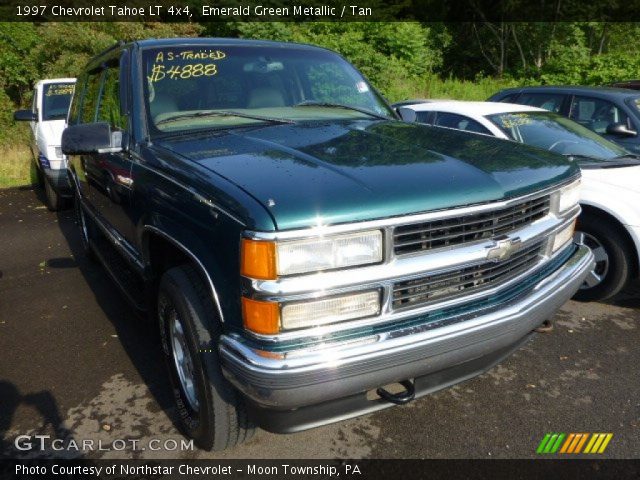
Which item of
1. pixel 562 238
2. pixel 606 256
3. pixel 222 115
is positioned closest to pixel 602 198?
pixel 606 256

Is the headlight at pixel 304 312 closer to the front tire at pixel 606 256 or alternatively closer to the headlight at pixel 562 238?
the headlight at pixel 562 238

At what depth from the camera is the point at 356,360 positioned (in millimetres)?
1976

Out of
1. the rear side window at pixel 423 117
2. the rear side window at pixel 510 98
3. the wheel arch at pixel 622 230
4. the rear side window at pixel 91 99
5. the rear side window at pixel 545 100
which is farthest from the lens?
the rear side window at pixel 510 98

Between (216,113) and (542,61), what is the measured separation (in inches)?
950

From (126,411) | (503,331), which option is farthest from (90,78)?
(503,331)

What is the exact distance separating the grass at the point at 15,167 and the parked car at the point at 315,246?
27.6ft

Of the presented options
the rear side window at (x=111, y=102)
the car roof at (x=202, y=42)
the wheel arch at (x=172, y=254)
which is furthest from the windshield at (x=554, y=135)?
the wheel arch at (x=172, y=254)

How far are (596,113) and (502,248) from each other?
19.1 feet

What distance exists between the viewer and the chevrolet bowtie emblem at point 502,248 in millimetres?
2277

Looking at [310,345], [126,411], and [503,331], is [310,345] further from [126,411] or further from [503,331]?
[126,411]

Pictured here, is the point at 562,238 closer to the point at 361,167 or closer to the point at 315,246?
the point at 361,167

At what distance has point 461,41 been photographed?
26.4 m

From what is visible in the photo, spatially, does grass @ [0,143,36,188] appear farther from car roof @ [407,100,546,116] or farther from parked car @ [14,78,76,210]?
car roof @ [407,100,546,116]

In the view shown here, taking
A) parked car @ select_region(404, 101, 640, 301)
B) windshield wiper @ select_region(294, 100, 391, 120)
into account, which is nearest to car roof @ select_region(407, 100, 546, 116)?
parked car @ select_region(404, 101, 640, 301)
